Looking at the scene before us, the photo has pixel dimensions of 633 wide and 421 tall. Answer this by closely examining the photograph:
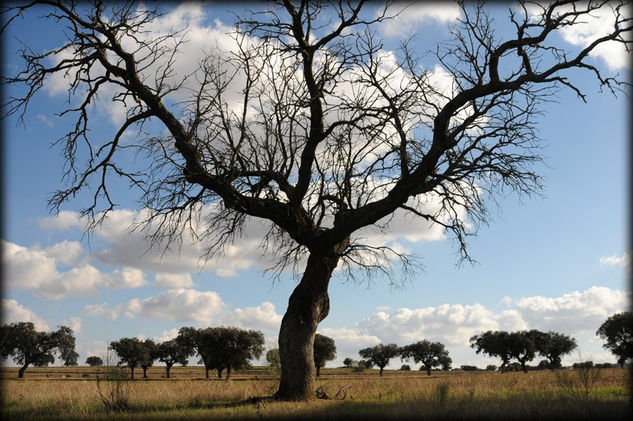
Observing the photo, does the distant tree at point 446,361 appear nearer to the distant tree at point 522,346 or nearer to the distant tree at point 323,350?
the distant tree at point 522,346

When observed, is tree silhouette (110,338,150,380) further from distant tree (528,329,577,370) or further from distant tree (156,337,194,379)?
distant tree (528,329,577,370)

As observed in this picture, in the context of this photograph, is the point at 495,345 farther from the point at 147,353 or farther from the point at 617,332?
the point at 147,353

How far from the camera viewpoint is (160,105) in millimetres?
15516

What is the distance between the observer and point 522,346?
80312mm

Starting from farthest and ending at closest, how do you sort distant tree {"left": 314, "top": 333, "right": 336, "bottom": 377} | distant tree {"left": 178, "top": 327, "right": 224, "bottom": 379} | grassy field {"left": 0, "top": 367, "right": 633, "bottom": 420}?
distant tree {"left": 314, "top": 333, "right": 336, "bottom": 377} → distant tree {"left": 178, "top": 327, "right": 224, "bottom": 379} → grassy field {"left": 0, "top": 367, "right": 633, "bottom": 420}

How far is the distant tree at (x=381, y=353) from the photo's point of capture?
10238 centimetres

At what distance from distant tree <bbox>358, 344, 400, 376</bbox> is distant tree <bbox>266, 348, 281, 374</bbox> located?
8487 cm

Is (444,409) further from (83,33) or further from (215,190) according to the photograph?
(83,33)

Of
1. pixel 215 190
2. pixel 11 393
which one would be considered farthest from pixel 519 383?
pixel 11 393

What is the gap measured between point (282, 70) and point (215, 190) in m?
3.72

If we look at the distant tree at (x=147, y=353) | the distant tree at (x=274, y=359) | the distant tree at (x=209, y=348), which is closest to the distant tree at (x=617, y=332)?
the distant tree at (x=209, y=348)

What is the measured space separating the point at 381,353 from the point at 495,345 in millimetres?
25359

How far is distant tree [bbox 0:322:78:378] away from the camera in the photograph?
71.2 m

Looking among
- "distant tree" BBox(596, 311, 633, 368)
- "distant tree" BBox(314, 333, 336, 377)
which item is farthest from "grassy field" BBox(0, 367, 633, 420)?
"distant tree" BBox(314, 333, 336, 377)
